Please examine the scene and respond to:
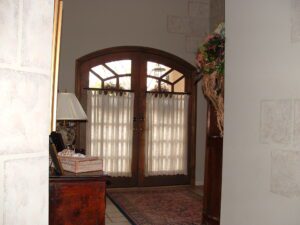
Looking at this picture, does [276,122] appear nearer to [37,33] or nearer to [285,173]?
[285,173]

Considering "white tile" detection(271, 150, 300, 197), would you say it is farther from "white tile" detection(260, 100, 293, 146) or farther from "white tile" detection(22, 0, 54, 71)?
"white tile" detection(22, 0, 54, 71)

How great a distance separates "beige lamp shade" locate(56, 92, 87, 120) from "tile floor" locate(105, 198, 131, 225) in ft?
5.11

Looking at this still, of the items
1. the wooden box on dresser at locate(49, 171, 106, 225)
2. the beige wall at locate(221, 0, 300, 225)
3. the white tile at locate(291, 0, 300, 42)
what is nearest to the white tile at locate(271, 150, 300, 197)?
the beige wall at locate(221, 0, 300, 225)

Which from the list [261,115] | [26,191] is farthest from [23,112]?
[261,115]

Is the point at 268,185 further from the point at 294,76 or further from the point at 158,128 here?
the point at 158,128

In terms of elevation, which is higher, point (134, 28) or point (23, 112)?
point (134, 28)

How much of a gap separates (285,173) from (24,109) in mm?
1608

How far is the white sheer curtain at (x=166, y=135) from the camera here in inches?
230

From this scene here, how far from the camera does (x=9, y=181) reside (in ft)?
2.66

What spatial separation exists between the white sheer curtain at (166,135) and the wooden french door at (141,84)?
92 millimetres

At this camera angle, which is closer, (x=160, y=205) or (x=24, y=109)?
(x=24, y=109)

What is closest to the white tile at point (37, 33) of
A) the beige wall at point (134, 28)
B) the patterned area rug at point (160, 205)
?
the patterned area rug at point (160, 205)

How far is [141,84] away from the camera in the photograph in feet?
19.0

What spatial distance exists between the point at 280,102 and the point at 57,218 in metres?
1.50
